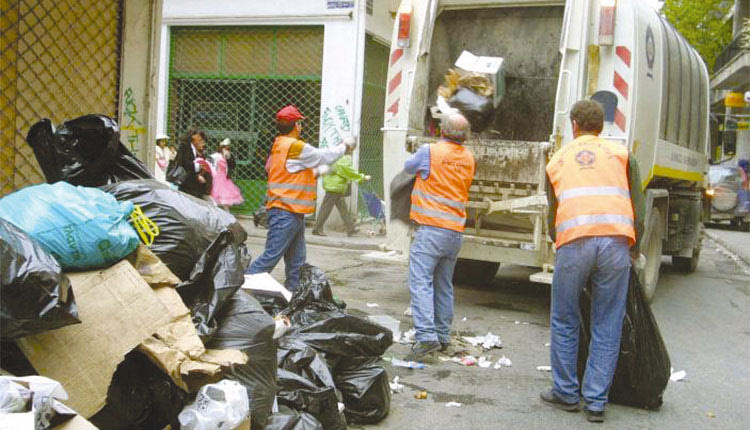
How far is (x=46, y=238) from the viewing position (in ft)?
9.00

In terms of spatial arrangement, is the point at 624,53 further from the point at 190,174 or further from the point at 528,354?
the point at 190,174

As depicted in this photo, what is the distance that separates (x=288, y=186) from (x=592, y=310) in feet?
8.41

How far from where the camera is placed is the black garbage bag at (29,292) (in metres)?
2.34

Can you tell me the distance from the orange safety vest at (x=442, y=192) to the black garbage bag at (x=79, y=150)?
6.70 ft

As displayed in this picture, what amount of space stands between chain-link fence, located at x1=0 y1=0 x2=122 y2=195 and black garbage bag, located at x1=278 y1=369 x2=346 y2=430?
2.13 metres

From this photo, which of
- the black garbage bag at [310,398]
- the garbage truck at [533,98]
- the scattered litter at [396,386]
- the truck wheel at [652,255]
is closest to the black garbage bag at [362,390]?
the black garbage bag at [310,398]

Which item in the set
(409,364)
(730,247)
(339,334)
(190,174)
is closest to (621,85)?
(409,364)

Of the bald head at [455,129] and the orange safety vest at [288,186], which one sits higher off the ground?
the bald head at [455,129]

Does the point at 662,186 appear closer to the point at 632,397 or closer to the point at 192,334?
the point at 632,397

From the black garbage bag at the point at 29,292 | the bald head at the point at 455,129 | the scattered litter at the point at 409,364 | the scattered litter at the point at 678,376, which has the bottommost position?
the scattered litter at the point at 678,376

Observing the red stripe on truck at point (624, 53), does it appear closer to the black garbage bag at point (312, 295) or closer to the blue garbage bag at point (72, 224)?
the black garbage bag at point (312, 295)

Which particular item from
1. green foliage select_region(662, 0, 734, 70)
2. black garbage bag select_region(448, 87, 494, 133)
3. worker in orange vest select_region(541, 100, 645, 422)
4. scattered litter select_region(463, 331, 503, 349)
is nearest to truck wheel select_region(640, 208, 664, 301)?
black garbage bag select_region(448, 87, 494, 133)

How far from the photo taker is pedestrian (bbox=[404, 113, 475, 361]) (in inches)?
199

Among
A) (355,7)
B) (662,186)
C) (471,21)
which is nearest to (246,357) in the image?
(471,21)
